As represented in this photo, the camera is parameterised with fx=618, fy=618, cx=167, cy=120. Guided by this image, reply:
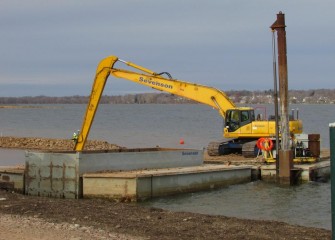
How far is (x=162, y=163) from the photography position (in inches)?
775

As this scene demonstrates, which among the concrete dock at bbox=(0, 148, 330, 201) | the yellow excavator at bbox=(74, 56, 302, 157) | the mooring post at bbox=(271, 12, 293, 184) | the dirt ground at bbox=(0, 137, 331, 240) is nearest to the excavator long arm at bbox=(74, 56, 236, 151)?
the yellow excavator at bbox=(74, 56, 302, 157)

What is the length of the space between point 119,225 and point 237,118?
17276 mm

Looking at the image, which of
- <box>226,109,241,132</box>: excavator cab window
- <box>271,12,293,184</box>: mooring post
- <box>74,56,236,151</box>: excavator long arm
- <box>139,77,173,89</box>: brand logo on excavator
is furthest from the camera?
<box>226,109,241,132</box>: excavator cab window

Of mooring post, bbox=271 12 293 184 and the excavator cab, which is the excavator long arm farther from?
mooring post, bbox=271 12 293 184

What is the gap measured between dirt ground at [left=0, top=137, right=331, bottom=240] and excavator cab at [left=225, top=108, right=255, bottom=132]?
1421 centimetres

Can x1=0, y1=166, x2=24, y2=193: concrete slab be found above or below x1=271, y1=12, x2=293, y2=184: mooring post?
below

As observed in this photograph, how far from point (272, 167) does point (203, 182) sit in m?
3.88

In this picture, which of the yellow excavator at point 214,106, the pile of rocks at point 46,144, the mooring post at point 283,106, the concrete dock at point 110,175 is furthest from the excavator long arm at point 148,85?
the pile of rocks at point 46,144

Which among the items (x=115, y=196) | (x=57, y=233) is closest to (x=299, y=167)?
(x=115, y=196)

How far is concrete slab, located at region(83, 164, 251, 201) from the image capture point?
16641 millimetres

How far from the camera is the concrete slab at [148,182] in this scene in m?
16.6

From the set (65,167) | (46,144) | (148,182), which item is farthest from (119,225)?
(46,144)

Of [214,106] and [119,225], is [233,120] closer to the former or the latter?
[214,106]

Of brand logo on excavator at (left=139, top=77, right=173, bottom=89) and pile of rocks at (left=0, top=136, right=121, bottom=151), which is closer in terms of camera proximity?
brand logo on excavator at (left=139, top=77, right=173, bottom=89)
